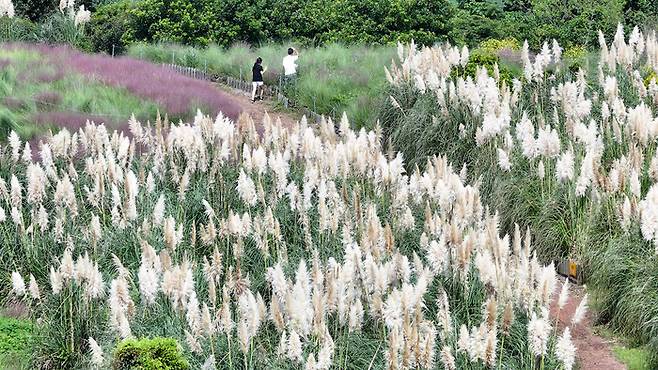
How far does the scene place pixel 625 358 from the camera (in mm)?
10055

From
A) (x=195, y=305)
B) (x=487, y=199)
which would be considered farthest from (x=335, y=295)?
(x=487, y=199)

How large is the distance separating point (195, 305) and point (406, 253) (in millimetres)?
3083

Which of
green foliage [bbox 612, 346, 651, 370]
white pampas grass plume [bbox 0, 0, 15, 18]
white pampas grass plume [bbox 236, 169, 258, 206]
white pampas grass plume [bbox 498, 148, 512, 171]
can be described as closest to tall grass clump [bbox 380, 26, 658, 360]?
white pampas grass plume [bbox 498, 148, 512, 171]

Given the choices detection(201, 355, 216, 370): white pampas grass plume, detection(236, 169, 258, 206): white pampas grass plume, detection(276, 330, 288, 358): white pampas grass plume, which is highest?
detection(236, 169, 258, 206): white pampas grass plume

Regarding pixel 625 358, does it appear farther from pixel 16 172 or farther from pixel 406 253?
pixel 16 172

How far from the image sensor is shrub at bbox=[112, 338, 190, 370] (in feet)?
26.6

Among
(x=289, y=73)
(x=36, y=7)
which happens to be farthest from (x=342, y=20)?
(x=36, y=7)

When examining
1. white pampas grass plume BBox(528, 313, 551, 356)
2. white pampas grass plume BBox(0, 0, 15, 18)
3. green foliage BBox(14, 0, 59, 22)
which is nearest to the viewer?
white pampas grass plume BBox(528, 313, 551, 356)

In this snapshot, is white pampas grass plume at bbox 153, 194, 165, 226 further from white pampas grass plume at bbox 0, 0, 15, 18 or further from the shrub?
white pampas grass plume at bbox 0, 0, 15, 18

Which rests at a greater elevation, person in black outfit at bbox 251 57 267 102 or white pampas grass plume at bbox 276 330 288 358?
white pampas grass plume at bbox 276 330 288 358

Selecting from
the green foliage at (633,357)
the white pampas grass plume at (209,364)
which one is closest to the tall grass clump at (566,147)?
the green foliage at (633,357)

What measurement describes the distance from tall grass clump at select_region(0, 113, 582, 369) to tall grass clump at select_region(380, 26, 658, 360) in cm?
100

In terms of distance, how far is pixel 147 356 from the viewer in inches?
319

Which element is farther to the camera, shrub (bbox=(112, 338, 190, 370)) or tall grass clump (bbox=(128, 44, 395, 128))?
tall grass clump (bbox=(128, 44, 395, 128))
